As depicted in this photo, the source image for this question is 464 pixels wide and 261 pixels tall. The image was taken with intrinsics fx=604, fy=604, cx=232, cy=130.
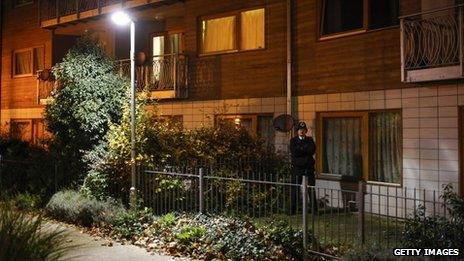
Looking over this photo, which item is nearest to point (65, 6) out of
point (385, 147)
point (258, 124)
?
point (258, 124)

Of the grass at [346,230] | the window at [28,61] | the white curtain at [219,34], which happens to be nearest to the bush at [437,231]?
the grass at [346,230]

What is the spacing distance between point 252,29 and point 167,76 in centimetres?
293

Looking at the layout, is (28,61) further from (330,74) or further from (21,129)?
(330,74)

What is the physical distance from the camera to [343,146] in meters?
12.1

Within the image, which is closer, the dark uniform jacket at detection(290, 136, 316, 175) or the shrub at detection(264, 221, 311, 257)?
the shrub at detection(264, 221, 311, 257)

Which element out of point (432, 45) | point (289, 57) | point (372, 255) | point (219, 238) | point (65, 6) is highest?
point (65, 6)

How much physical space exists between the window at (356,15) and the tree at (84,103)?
449 centimetres

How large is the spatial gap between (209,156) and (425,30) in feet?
14.8

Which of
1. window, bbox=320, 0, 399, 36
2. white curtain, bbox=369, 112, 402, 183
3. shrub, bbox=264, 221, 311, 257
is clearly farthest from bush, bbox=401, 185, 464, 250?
window, bbox=320, 0, 399, 36

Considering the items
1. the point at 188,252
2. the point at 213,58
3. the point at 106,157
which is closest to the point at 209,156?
the point at 106,157

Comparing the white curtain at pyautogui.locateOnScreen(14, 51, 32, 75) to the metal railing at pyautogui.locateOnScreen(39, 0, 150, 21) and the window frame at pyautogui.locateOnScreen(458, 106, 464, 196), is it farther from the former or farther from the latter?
the window frame at pyautogui.locateOnScreen(458, 106, 464, 196)

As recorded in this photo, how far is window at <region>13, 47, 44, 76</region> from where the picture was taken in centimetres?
2134

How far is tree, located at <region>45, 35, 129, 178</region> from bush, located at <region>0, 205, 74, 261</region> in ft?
20.6

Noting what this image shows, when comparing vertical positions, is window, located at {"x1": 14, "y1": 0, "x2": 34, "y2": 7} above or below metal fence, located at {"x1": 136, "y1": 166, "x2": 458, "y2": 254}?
above
